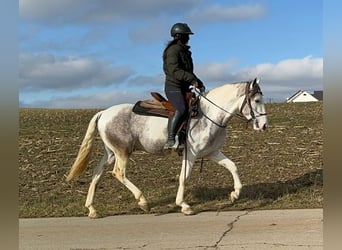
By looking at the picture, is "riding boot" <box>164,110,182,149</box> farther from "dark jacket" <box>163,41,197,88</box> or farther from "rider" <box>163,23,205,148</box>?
"dark jacket" <box>163,41,197,88</box>

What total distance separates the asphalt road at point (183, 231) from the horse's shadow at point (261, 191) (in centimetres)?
108

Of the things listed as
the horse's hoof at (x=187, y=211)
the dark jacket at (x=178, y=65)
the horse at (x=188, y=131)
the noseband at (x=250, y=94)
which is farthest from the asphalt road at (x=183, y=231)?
the dark jacket at (x=178, y=65)

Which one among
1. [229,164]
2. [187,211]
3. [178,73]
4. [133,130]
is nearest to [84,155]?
[133,130]

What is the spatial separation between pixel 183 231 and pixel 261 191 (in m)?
3.33

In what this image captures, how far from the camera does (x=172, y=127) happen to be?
8453 millimetres

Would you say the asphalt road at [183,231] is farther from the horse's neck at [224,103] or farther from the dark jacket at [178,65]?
the dark jacket at [178,65]

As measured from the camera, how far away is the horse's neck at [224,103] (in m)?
8.66

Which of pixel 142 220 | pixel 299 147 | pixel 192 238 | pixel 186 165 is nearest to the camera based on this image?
pixel 192 238

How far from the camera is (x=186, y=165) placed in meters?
8.63

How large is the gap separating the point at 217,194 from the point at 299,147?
5585 millimetres

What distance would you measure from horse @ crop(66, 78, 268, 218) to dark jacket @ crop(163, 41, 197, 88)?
1.76 feet
